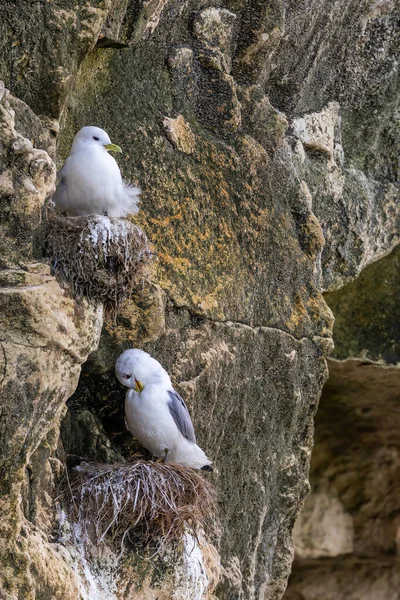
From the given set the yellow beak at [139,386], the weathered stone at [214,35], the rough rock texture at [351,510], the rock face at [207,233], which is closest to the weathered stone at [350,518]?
the rough rock texture at [351,510]

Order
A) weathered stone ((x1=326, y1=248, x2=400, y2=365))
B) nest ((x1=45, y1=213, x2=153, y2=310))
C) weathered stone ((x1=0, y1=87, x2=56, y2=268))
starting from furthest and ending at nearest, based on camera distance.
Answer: weathered stone ((x1=326, y1=248, x2=400, y2=365)) → nest ((x1=45, y1=213, x2=153, y2=310)) → weathered stone ((x1=0, y1=87, x2=56, y2=268))

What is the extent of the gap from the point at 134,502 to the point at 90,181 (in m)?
0.98

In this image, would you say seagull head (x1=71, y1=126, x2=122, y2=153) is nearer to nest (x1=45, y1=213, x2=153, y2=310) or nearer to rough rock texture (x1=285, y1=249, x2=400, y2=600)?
nest (x1=45, y1=213, x2=153, y2=310)

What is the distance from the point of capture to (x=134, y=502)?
10.9ft

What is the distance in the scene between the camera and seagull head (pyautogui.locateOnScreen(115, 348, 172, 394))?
3.48 metres

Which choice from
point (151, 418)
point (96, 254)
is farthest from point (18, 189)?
→ point (151, 418)

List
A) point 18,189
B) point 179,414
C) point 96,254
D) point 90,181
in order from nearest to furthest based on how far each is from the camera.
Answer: point 18,189 < point 96,254 < point 90,181 < point 179,414

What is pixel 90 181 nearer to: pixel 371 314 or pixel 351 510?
pixel 371 314

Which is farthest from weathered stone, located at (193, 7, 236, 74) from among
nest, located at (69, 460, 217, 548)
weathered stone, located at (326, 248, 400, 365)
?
weathered stone, located at (326, 248, 400, 365)

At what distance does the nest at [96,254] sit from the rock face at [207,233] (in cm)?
6

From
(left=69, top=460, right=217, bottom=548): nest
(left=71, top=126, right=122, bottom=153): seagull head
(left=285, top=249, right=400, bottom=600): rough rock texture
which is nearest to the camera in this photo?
(left=69, top=460, right=217, bottom=548): nest

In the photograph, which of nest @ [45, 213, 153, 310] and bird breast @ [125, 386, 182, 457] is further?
bird breast @ [125, 386, 182, 457]

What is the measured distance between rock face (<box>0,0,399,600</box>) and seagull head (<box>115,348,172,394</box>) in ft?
0.48

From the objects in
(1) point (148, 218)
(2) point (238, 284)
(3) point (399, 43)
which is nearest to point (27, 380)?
(1) point (148, 218)
